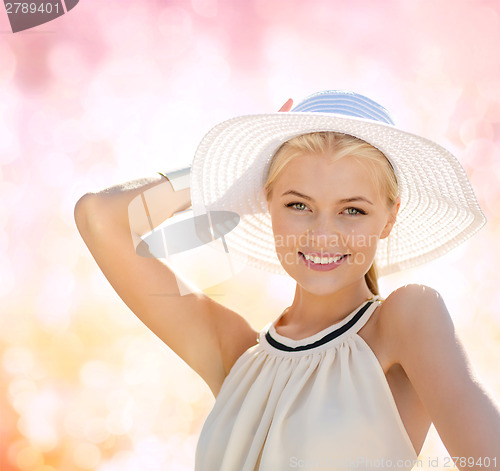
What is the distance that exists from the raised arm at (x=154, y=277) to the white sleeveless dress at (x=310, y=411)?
197 mm

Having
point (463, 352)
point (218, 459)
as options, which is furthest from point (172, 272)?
point (463, 352)

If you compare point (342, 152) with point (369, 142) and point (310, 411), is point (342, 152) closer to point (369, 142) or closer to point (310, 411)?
point (369, 142)

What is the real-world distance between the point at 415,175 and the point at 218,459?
3.74 ft

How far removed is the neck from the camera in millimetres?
2137

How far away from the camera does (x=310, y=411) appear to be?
183 cm

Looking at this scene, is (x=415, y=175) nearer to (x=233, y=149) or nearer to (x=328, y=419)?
(x=233, y=149)

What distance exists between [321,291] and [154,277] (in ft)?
2.23

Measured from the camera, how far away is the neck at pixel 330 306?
7.01 feet

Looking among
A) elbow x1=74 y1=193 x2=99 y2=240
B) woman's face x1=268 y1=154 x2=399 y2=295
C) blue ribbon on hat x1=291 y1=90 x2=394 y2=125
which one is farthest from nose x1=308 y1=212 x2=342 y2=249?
elbow x1=74 y1=193 x2=99 y2=240

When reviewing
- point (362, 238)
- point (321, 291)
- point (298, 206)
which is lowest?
point (321, 291)

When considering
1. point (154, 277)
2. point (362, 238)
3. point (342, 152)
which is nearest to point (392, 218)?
point (362, 238)

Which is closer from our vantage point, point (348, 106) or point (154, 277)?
point (348, 106)

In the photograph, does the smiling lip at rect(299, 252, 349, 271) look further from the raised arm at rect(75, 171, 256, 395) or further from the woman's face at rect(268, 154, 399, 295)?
the raised arm at rect(75, 171, 256, 395)

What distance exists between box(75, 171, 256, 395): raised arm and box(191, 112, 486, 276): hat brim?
0.54 ft
